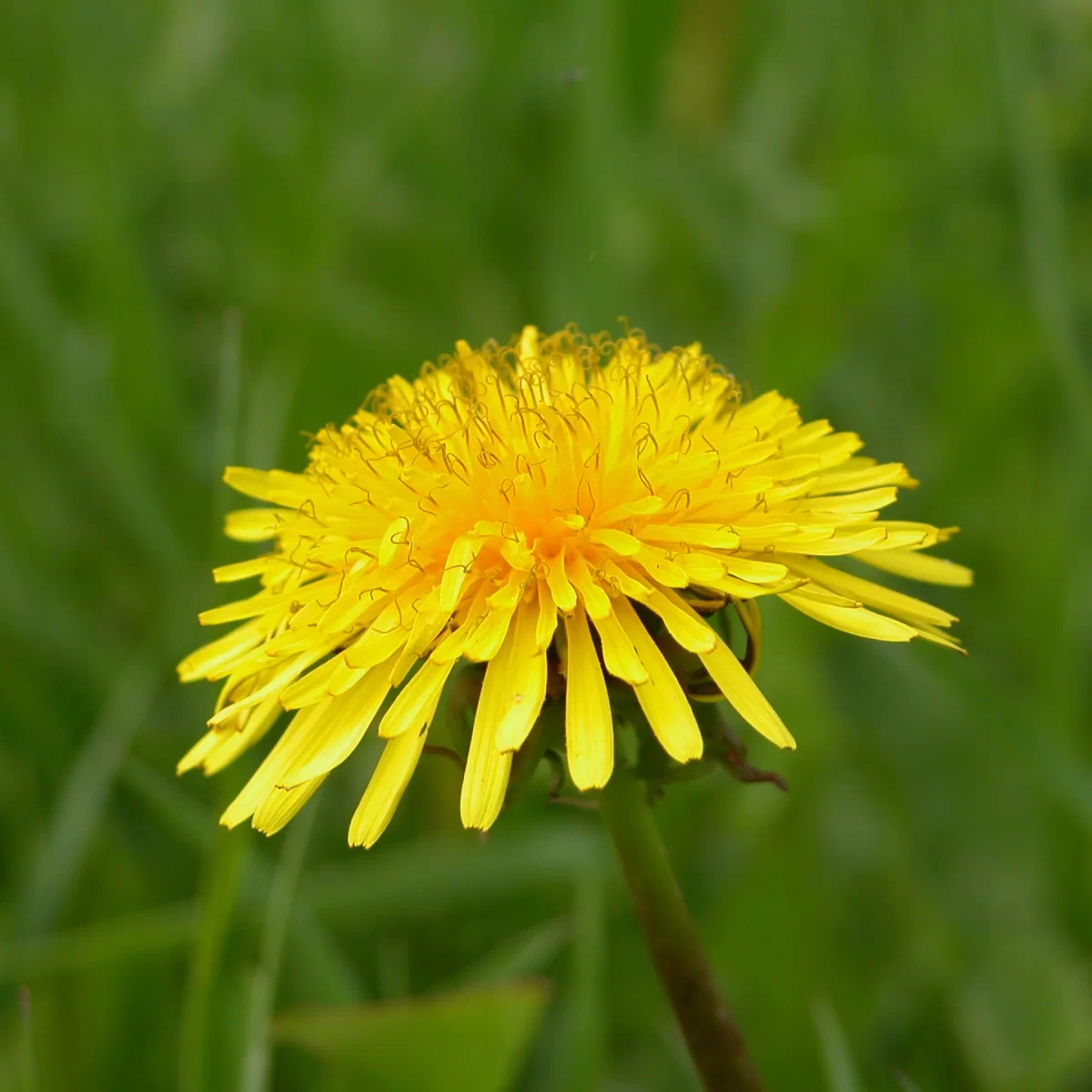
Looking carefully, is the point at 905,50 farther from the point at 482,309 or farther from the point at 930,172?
the point at 482,309

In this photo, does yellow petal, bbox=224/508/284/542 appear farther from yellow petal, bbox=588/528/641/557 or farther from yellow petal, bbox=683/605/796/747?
yellow petal, bbox=683/605/796/747

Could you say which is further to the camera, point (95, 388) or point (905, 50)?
point (905, 50)

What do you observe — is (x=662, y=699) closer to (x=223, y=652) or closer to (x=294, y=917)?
(x=223, y=652)

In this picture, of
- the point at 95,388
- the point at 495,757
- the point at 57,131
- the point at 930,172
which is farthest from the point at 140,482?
the point at 930,172

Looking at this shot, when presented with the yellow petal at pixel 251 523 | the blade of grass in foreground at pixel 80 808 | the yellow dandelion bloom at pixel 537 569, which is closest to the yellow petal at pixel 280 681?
the yellow dandelion bloom at pixel 537 569

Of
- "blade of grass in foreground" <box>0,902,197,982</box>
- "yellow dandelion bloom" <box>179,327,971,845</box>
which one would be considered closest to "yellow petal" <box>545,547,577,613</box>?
"yellow dandelion bloom" <box>179,327,971,845</box>

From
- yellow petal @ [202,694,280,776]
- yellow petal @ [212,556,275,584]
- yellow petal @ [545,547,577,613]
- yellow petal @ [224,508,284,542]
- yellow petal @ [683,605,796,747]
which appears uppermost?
yellow petal @ [224,508,284,542]

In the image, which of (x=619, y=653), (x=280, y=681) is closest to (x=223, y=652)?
(x=280, y=681)
